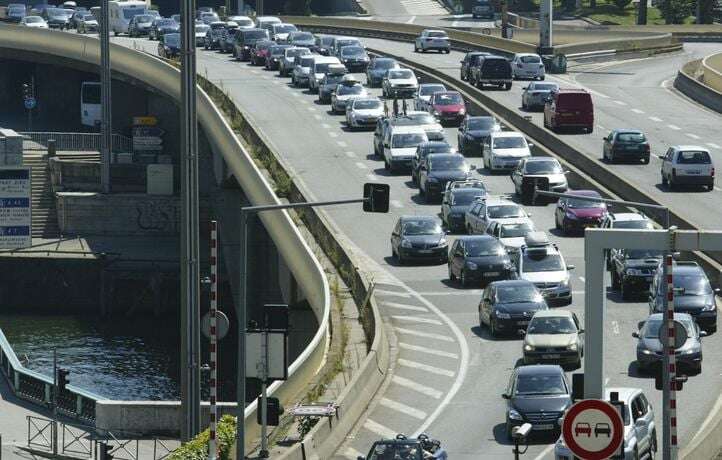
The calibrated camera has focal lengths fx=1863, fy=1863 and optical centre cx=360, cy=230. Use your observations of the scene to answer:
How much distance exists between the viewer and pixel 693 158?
6506cm

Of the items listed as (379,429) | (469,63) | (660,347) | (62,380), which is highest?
(469,63)

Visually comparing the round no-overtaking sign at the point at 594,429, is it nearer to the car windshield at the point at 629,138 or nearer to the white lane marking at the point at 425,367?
the white lane marking at the point at 425,367

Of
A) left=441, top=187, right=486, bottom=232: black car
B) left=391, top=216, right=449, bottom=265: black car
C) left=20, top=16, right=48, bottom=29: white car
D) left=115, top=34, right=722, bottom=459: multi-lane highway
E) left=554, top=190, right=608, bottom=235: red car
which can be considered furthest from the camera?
left=20, top=16, right=48, bottom=29: white car

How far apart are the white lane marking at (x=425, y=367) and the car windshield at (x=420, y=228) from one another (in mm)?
11942

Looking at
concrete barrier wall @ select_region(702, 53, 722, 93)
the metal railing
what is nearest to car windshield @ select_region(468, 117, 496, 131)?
concrete barrier wall @ select_region(702, 53, 722, 93)

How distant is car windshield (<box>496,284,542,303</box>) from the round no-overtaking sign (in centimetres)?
2664

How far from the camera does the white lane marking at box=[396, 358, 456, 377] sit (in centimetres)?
4359

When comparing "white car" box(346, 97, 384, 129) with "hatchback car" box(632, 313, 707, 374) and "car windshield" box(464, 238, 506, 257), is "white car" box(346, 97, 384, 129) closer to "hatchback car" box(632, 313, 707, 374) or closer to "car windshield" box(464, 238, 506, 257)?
"car windshield" box(464, 238, 506, 257)

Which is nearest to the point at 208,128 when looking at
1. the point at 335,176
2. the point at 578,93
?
the point at 335,176

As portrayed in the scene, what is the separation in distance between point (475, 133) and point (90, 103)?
5022 cm

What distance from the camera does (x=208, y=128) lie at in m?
80.5

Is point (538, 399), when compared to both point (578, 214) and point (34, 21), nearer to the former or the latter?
point (578, 214)

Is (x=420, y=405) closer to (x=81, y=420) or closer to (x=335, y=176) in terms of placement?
(x=81, y=420)

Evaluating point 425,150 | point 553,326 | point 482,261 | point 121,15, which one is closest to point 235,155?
point 425,150
